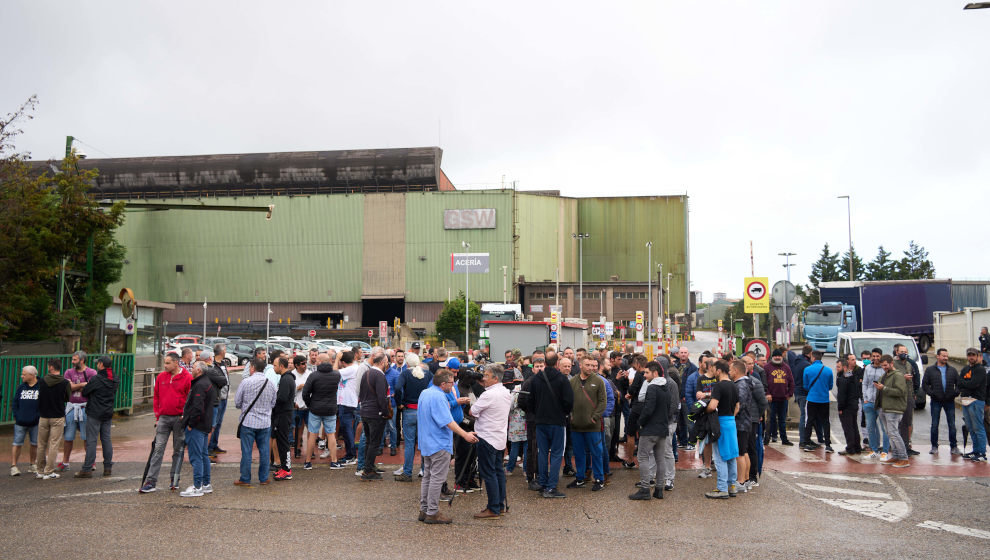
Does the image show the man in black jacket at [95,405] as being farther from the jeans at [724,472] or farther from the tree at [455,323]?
the tree at [455,323]

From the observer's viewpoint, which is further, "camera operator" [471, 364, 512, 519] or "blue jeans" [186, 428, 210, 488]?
"blue jeans" [186, 428, 210, 488]

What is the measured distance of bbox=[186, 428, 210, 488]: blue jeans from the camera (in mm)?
8945

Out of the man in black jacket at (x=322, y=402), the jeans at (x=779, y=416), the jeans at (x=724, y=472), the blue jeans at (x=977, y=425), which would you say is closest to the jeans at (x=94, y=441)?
the man in black jacket at (x=322, y=402)

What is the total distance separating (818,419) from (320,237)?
6691 cm

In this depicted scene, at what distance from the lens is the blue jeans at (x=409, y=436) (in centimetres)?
1011

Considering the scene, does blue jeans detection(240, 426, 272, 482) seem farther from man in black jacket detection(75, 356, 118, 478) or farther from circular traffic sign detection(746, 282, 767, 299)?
circular traffic sign detection(746, 282, 767, 299)

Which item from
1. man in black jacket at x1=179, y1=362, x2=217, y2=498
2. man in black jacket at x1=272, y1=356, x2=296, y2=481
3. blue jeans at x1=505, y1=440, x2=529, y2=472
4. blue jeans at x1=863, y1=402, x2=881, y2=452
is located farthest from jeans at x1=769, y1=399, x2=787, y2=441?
man in black jacket at x1=179, y1=362, x2=217, y2=498

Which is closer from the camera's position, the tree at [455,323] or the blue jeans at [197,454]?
the blue jeans at [197,454]

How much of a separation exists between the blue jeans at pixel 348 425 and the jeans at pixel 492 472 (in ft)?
13.5

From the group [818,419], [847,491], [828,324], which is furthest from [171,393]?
[828,324]

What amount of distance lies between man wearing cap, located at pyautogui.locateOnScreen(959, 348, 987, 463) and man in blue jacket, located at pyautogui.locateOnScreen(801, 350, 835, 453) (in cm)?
204

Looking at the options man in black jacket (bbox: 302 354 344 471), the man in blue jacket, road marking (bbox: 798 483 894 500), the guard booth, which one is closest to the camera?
road marking (bbox: 798 483 894 500)

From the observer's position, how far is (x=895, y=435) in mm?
11617

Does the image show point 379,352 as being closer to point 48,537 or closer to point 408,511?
point 408,511
